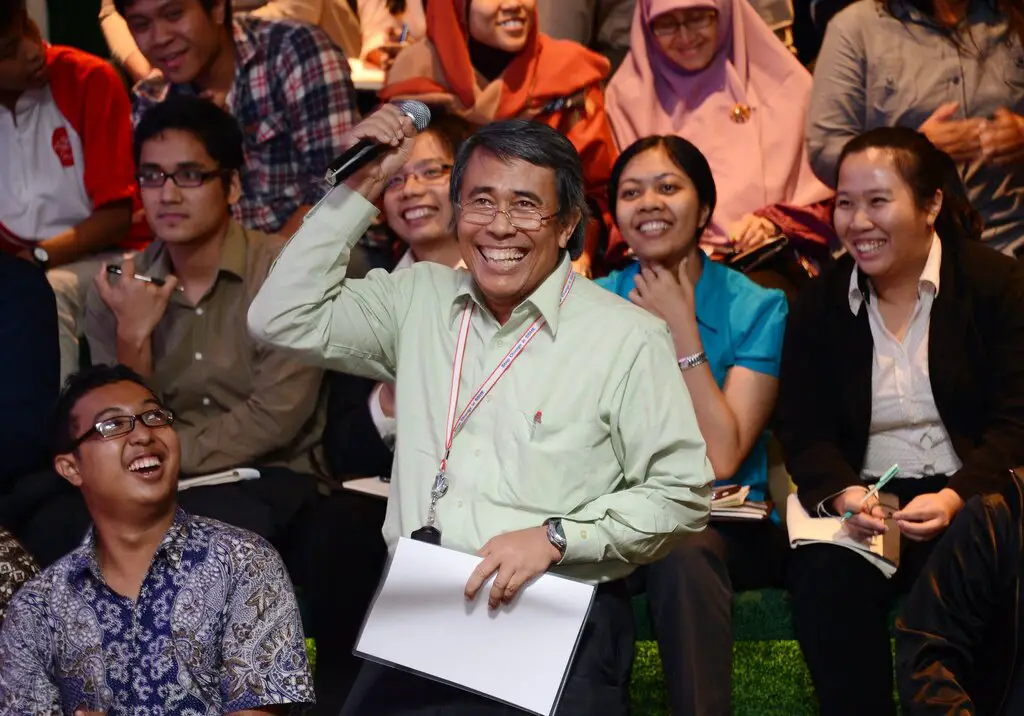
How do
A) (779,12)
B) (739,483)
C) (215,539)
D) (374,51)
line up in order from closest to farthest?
(215,539) < (739,483) < (779,12) < (374,51)

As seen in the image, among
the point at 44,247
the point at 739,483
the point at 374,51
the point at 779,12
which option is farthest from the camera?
the point at 374,51

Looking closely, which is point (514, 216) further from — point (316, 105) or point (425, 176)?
point (316, 105)

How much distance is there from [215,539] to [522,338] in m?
0.69

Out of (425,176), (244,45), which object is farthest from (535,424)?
(244,45)

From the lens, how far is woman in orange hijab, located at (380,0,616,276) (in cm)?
419

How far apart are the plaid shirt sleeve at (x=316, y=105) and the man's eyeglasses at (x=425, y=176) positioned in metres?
0.55

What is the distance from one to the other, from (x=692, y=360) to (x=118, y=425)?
134 cm

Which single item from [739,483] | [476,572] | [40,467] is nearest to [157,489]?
[476,572]

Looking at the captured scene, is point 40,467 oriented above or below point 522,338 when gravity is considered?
below

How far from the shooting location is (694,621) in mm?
2977

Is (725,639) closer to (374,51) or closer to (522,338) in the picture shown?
(522,338)

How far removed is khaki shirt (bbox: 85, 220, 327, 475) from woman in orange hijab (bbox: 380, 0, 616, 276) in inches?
→ 30.0

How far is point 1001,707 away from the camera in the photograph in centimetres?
238

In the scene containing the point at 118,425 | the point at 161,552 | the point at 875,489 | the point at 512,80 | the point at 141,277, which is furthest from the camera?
the point at 512,80
